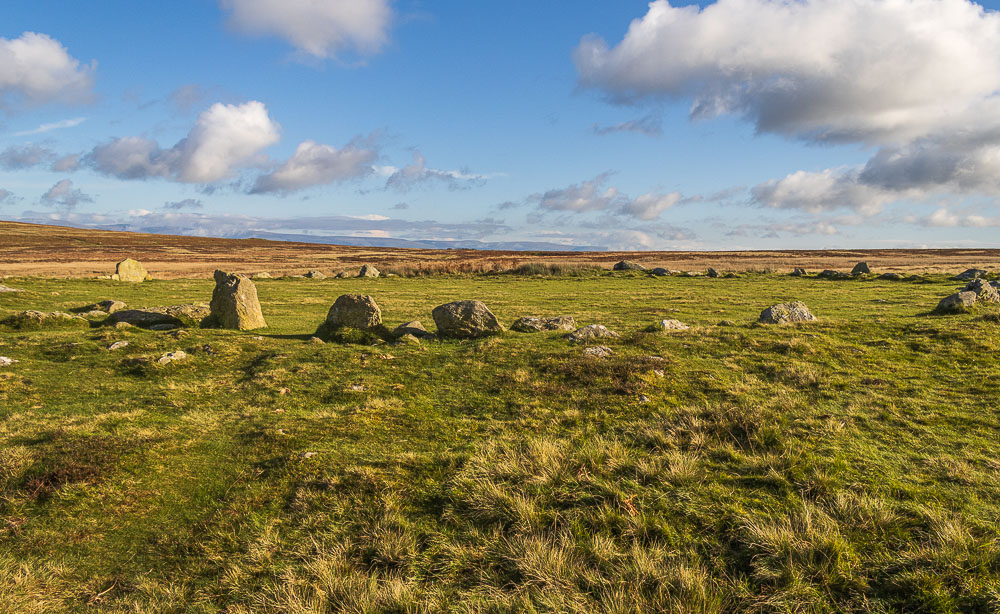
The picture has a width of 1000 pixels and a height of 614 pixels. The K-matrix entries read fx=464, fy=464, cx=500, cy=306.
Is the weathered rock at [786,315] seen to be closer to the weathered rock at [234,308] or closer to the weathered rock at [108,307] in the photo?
the weathered rock at [234,308]

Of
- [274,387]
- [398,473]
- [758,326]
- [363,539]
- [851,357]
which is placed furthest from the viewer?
[758,326]

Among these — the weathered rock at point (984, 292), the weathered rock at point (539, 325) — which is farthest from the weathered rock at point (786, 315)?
the weathered rock at point (984, 292)

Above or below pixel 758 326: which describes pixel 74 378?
below

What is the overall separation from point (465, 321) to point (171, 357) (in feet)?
28.0

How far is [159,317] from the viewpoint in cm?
1861

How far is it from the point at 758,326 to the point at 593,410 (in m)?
10.6

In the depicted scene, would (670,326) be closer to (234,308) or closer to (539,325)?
(539,325)

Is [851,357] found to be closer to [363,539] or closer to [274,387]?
[363,539]

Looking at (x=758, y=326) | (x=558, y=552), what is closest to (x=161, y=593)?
(x=558, y=552)

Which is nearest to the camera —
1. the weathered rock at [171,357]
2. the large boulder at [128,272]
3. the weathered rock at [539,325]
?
the weathered rock at [171,357]

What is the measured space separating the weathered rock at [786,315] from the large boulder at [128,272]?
45.5m

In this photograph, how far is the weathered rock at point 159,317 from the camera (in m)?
18.2

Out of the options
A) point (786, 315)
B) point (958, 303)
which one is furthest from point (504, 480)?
point (958, 303)

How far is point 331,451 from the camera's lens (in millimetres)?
7738
